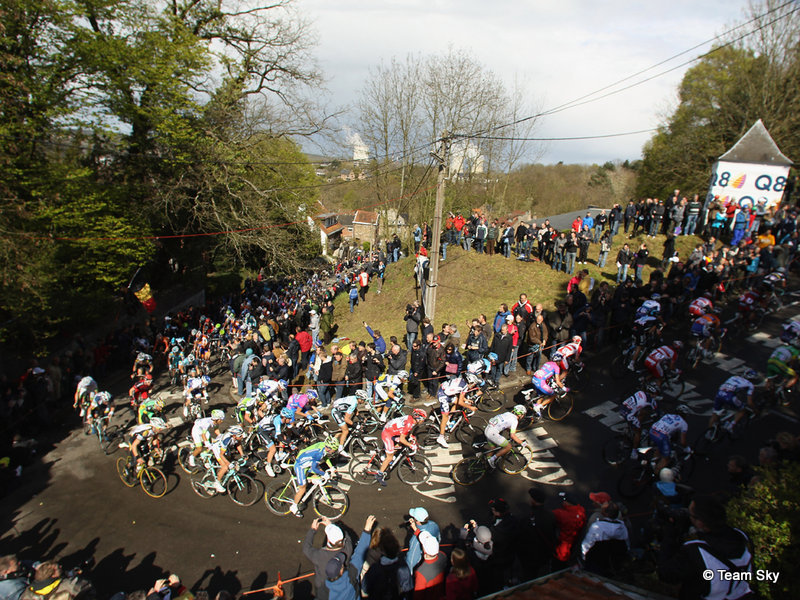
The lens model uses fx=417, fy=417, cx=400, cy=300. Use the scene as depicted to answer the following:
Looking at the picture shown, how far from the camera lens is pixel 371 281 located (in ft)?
77.4

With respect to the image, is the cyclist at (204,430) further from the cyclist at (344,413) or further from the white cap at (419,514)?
the white cap at (419,514)

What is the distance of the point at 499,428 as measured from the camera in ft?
25.7

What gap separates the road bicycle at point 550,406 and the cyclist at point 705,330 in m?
4.02

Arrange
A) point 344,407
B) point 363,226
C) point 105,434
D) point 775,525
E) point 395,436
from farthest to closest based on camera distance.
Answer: point 363,226, point 105,434, point 344,407, point 395,436, point 775,525

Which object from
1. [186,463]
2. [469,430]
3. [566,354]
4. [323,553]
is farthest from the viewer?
[566,354]

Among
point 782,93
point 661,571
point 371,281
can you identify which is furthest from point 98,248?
point 782,93

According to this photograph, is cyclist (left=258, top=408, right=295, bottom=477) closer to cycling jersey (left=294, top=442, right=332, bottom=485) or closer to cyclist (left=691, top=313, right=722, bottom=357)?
cycling jersey (left=294, top=442, right=332, bottom=485)

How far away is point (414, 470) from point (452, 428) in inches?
55.2

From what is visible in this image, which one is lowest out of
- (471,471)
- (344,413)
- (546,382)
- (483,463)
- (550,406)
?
(471,471)

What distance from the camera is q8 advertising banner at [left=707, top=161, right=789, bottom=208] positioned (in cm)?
1947

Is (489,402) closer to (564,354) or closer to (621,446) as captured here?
(564,354)

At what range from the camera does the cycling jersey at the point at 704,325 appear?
428 inches

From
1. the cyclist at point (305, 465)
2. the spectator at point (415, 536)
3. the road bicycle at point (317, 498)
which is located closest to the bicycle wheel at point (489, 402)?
the road bicycle at point (317, 498)

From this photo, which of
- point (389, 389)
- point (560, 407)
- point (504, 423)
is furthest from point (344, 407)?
point (560, 407)
